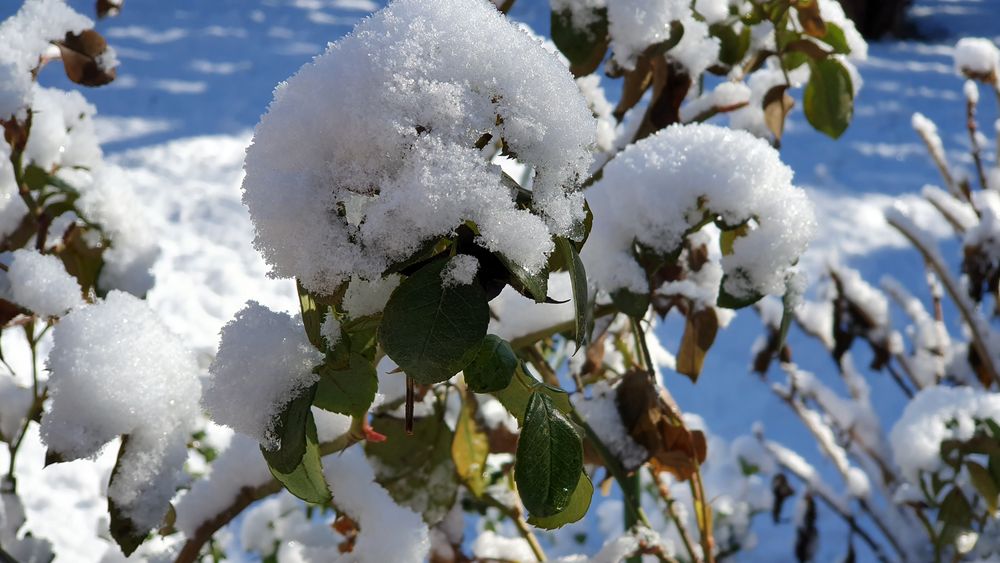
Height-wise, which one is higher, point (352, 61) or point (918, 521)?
point (352, 61)

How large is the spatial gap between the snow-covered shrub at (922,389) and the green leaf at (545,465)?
0.63 meters

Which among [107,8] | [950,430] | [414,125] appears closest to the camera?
[414,125]

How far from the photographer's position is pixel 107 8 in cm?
91

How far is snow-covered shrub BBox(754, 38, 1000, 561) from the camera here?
107 cm

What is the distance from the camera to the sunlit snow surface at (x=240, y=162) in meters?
2.29

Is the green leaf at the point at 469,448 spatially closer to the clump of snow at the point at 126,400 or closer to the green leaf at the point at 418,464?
the green leaf at the point at 418,464

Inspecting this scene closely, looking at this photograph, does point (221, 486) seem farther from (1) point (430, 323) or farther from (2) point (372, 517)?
(1) point (430, 323)

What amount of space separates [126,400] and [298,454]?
24cm

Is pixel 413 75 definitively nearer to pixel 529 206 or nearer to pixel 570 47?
pixel 529 206

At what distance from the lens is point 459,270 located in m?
0.34

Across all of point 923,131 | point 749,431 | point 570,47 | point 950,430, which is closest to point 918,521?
point 950,430

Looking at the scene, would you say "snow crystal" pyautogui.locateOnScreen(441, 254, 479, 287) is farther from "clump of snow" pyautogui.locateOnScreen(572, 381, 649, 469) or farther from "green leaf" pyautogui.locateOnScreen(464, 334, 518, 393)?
"clump of snow" pyautogui.locateOnScreen(572, 381, 649, 469)

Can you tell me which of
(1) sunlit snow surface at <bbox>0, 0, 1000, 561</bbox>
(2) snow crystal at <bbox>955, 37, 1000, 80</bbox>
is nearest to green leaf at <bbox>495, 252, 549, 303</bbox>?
(1) sunlit snow surface at <bbox>0, 0, 1000, 561</bbox>

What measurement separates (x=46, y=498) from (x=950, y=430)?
1.70m
